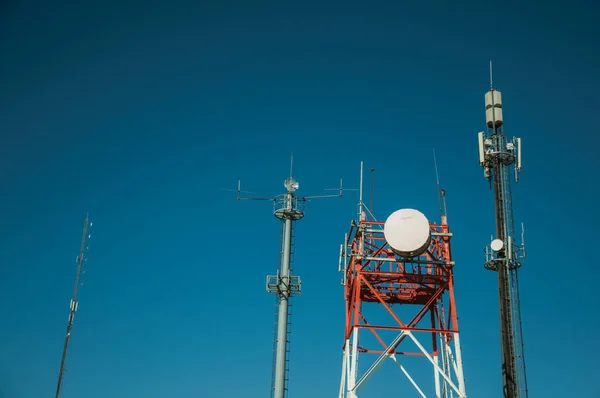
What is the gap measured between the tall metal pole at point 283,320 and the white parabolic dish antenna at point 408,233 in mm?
13310

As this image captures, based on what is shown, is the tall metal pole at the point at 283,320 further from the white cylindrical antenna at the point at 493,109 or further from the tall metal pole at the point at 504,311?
the white cylindrical antenna at the point at 493,109

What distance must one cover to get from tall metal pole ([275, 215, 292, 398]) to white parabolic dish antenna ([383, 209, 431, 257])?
524 inches

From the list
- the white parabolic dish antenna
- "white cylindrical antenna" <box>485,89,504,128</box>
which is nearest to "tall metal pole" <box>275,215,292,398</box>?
the white parabolic dish antenna

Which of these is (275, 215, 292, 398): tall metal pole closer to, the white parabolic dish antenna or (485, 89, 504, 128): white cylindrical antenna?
the white parabolic dish antenna

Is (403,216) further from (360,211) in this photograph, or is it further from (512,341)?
(512,341)

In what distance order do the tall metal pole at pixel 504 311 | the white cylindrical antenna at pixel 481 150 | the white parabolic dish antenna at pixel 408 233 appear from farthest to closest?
1. the white cylindrical antenna at pixel 481 150
2. the tall metal pole at pixel 504 311
3. the white parabolic dish antenna at pixel 408 233

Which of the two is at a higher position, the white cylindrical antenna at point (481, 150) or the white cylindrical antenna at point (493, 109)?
the white cylindrical antenna at point (493, 109)

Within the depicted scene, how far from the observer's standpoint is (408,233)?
53.1m

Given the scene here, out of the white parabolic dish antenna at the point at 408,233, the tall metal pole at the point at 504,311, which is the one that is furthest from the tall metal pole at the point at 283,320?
the tall metal pole at the point at 504,311

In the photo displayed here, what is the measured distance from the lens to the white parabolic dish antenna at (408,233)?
53.0 m

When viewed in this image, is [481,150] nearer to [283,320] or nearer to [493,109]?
[493,109]

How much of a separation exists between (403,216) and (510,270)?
31.8ft

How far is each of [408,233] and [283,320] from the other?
15332mm

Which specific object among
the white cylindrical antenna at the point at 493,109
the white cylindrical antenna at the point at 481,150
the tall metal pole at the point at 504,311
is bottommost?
the tall metal pole at the point at 504,311
